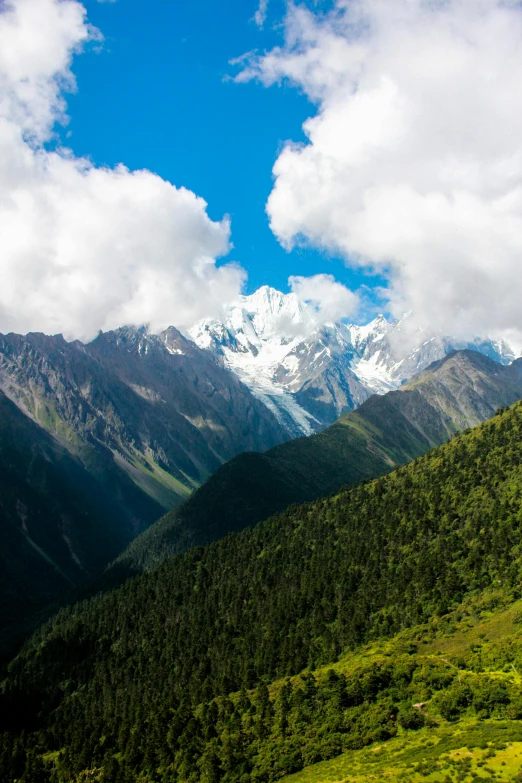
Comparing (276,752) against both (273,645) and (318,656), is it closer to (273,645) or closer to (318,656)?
(318,656)

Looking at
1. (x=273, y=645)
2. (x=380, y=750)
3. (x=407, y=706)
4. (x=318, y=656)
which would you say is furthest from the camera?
(x=273, y=645)

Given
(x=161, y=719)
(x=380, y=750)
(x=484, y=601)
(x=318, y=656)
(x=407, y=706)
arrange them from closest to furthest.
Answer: (x=380, y=750)
(x=407, y=706)
(x=484, y=601)
(x=161, y=719)
(x=318, y=656)

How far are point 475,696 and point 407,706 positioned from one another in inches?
589

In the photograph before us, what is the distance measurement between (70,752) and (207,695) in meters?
46.0

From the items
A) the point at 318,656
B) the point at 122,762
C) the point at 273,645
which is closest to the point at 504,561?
the point at 318,656

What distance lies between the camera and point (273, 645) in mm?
195250

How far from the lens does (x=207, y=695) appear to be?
178 metres

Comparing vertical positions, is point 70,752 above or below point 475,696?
above

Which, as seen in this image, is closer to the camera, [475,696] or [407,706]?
[475,696]

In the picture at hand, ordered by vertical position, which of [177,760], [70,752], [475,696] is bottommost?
[475,696]

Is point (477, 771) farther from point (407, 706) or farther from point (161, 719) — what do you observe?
point (161, 719)

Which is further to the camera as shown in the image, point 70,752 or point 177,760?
point 70,752

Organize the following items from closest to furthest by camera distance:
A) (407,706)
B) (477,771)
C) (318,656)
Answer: (477,771) < (407,706) < (318,656)

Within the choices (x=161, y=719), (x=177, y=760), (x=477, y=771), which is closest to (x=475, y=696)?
(x=477, y=771)
